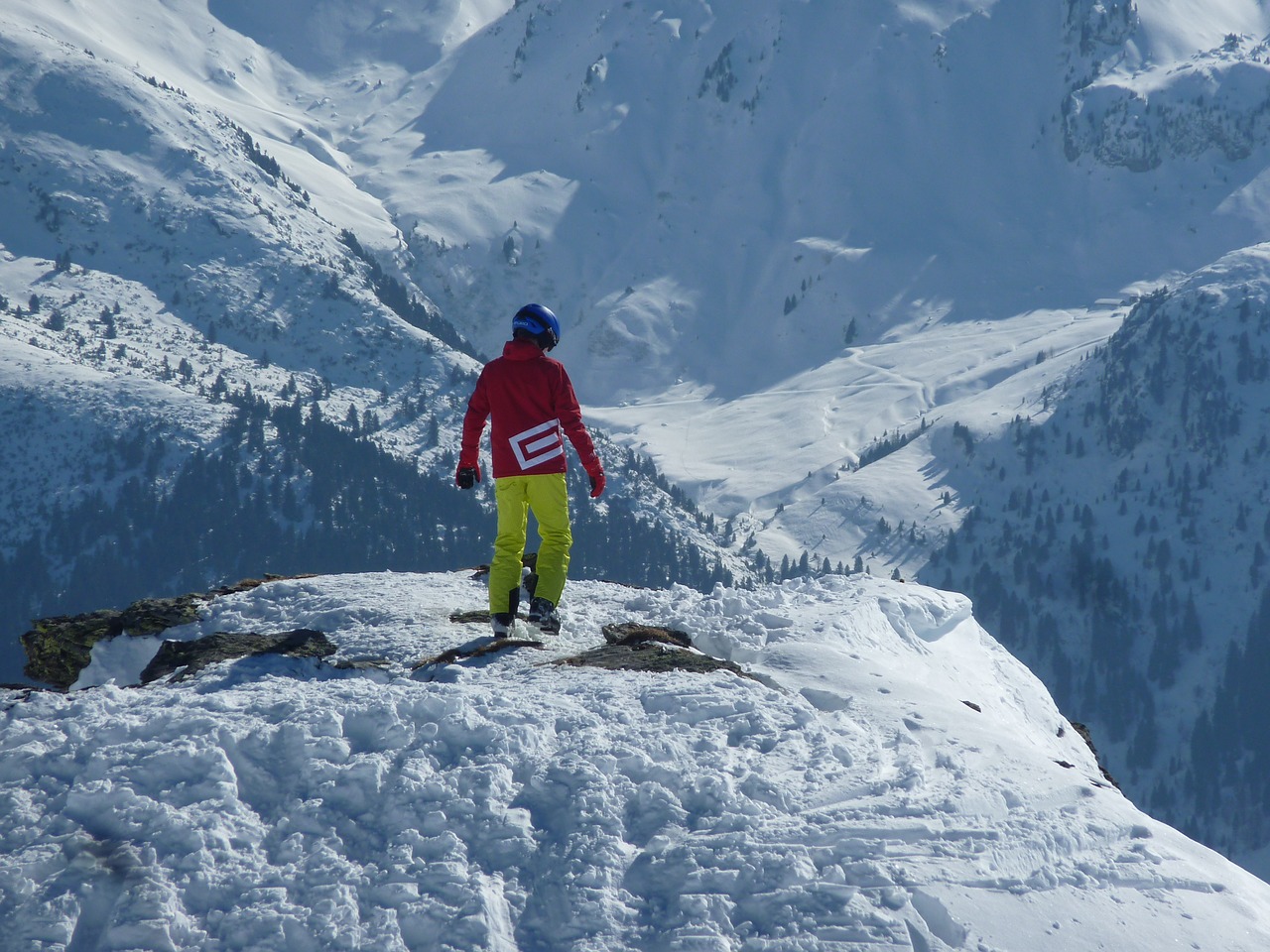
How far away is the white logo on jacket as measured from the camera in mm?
12562

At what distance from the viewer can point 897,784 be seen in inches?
357

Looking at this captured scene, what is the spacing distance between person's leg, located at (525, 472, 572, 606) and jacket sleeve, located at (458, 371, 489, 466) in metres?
0.74

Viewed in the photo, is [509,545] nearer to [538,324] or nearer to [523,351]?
[523,351]

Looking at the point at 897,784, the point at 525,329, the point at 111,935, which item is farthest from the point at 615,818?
the point at 525,329

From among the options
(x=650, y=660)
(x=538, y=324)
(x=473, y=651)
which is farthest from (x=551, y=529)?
(x=538, y=324)

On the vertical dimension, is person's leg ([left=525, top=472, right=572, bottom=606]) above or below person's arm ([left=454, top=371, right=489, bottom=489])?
below

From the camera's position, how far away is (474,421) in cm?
1312

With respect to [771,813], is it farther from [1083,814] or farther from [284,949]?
[284,949]

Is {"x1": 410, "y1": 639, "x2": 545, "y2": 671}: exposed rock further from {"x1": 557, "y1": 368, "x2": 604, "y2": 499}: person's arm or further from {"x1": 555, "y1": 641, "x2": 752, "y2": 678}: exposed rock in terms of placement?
{"x1": 557, "y1": 368, "x2": 604, "y2": 499}: person's arm

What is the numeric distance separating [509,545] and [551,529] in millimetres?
482

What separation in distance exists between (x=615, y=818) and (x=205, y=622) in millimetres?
6753

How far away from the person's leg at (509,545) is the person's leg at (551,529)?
0.14m

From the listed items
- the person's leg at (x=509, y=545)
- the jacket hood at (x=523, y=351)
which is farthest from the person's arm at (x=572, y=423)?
the person's leg at (x=509, y=545)

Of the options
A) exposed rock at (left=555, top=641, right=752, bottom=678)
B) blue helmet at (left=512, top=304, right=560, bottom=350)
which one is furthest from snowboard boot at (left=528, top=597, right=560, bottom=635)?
blue helmet at (left=512, top=304, right=560, bottom=350)
